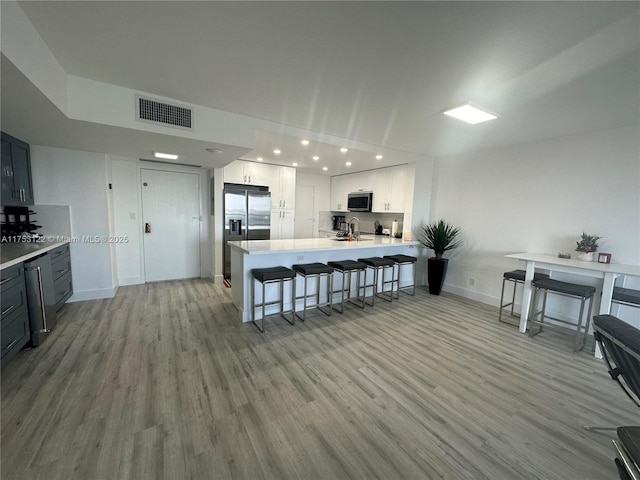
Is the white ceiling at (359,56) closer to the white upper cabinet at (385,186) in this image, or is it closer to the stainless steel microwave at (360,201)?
the white upper cabinet at (385,186)

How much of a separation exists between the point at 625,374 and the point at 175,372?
10.3 feet

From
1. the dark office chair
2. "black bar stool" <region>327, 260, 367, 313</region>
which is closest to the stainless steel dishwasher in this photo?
"black bar stool" <region>327, 260, 367, 313</region>

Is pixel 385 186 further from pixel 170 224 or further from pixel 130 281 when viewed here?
→ pixel 130 281

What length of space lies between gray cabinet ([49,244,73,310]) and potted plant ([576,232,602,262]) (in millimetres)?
6258

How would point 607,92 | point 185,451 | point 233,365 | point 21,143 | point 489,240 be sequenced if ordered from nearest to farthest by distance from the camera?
point 185,451, point 607,92, point 233,365, point 21,143, point 489,240

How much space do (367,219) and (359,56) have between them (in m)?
4.84

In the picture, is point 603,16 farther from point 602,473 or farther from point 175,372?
point 175,372

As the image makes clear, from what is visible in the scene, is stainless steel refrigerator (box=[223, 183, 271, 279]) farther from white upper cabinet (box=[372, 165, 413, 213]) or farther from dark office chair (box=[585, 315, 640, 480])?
dark office chair (box=[585, 315, 640, 480])

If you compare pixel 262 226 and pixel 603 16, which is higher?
pixel 603 16

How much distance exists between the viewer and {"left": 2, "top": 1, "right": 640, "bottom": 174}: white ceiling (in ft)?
4.80

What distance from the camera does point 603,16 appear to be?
1404 mm

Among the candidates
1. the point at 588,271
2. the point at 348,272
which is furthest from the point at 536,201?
the point at 348,272

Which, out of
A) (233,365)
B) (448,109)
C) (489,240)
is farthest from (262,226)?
(489,240)

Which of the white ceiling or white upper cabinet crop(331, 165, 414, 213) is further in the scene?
white upper cabinet crop(331, 165, 414, 213)
